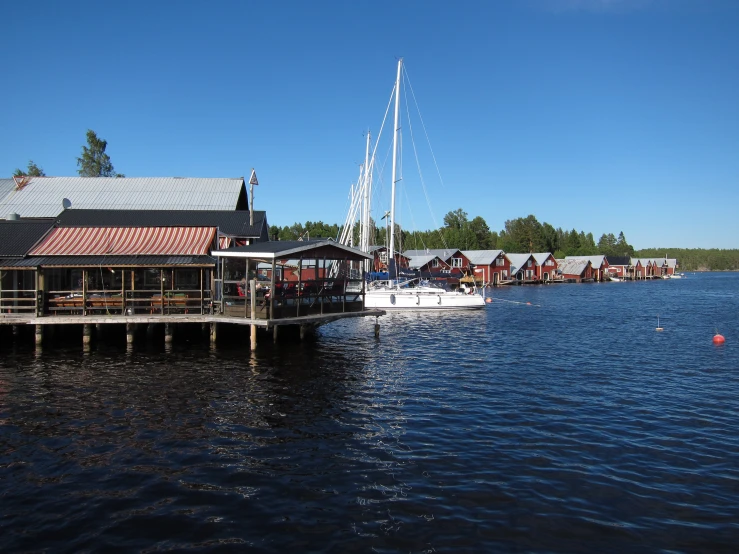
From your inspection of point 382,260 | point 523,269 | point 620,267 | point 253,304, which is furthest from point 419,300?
point 620,267

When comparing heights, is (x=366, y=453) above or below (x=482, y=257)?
below

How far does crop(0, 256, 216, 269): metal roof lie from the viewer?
26500 millimetres

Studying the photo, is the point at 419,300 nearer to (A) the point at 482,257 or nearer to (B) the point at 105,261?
(B) the point at 105,261

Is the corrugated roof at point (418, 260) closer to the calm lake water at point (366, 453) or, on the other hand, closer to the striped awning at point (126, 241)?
Result: the striped awning at point (126, 241)

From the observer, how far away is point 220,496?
11.1 metres

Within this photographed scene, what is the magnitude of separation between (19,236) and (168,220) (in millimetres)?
8394

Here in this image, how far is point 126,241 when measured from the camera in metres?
29.0

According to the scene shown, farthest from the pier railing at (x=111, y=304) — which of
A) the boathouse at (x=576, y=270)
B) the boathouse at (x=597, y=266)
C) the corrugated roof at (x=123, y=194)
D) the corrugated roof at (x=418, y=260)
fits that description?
the boathouse at (x=597, y=266)

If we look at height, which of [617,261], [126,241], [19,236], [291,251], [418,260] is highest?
[617,261]

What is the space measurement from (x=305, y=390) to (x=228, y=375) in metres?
4.00

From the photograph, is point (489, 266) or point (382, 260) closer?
point (382, 260)

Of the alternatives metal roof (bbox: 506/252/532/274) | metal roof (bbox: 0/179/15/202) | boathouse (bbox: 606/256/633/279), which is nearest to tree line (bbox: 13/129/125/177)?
metal roof (bbox: 0/179/15/202)

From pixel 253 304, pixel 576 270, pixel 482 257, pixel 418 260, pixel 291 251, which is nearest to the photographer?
pixel 291 251

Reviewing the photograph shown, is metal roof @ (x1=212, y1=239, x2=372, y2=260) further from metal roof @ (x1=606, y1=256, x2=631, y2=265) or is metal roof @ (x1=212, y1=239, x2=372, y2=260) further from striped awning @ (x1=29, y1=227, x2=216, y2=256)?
metal roof @ (x1=606, y1=256, x2=631, y2=265)
